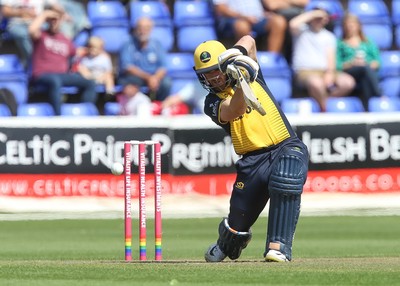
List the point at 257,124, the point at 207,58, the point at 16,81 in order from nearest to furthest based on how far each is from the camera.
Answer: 1. the point at 207,58
2. the point at 257,124
3. the point at 16,81

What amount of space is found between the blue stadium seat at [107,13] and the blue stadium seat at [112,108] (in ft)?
4.91

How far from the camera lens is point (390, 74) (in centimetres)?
1845

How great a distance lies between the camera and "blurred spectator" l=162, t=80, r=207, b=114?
17.2 m

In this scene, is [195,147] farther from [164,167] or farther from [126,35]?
[126,35]

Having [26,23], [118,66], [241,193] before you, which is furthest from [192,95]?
[241,193]

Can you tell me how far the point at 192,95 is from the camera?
1734 centimetres

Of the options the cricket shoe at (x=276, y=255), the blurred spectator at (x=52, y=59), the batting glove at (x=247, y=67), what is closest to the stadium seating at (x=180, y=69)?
the blurred spectator at (x=52, y=59)

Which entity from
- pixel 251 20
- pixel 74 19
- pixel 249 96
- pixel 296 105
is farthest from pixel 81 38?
pixel 249 96

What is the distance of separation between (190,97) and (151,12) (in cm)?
193

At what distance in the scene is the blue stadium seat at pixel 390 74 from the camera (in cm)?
1845

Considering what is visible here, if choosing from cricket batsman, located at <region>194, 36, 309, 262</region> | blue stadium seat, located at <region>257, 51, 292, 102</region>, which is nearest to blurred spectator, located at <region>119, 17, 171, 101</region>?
blue stadium seat, located at <region>257, 51, 292, 102</region>

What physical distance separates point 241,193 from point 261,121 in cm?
60

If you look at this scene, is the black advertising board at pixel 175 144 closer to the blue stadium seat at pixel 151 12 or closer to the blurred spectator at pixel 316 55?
the blurred spectator at pixel 316 55

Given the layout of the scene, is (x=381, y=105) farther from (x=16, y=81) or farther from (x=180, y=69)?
(x=16, y=81)
